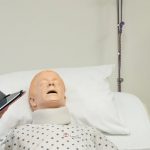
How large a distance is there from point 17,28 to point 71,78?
1.99 ft

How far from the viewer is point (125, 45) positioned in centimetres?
231

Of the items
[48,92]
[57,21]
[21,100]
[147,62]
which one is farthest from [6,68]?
[147,62]

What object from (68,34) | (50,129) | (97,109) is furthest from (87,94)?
(68,34)

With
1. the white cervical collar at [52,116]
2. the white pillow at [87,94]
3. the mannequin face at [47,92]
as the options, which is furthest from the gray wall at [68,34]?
the white cervical collar at [52,116]

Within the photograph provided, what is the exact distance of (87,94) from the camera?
5.84ft

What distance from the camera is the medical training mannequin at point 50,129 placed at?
4.59 feet

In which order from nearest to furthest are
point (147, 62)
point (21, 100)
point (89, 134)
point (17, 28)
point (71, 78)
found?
point (89, 134) < point (21, 100) < point (71, 78) < point (17, 28) < point (147, 62)

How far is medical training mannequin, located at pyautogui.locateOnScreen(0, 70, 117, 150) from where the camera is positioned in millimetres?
1400

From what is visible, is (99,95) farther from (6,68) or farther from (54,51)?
(6,68)

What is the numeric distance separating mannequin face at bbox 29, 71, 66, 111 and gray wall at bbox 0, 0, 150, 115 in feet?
2.08

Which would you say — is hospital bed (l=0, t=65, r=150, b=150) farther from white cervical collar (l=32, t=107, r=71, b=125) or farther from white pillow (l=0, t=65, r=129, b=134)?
white cervical collar (l=32, t=107, r=71, b=125)

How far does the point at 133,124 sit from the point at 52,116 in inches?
18.4

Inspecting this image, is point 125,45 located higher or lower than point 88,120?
higher

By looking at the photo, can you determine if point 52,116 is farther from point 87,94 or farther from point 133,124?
point 133,124
